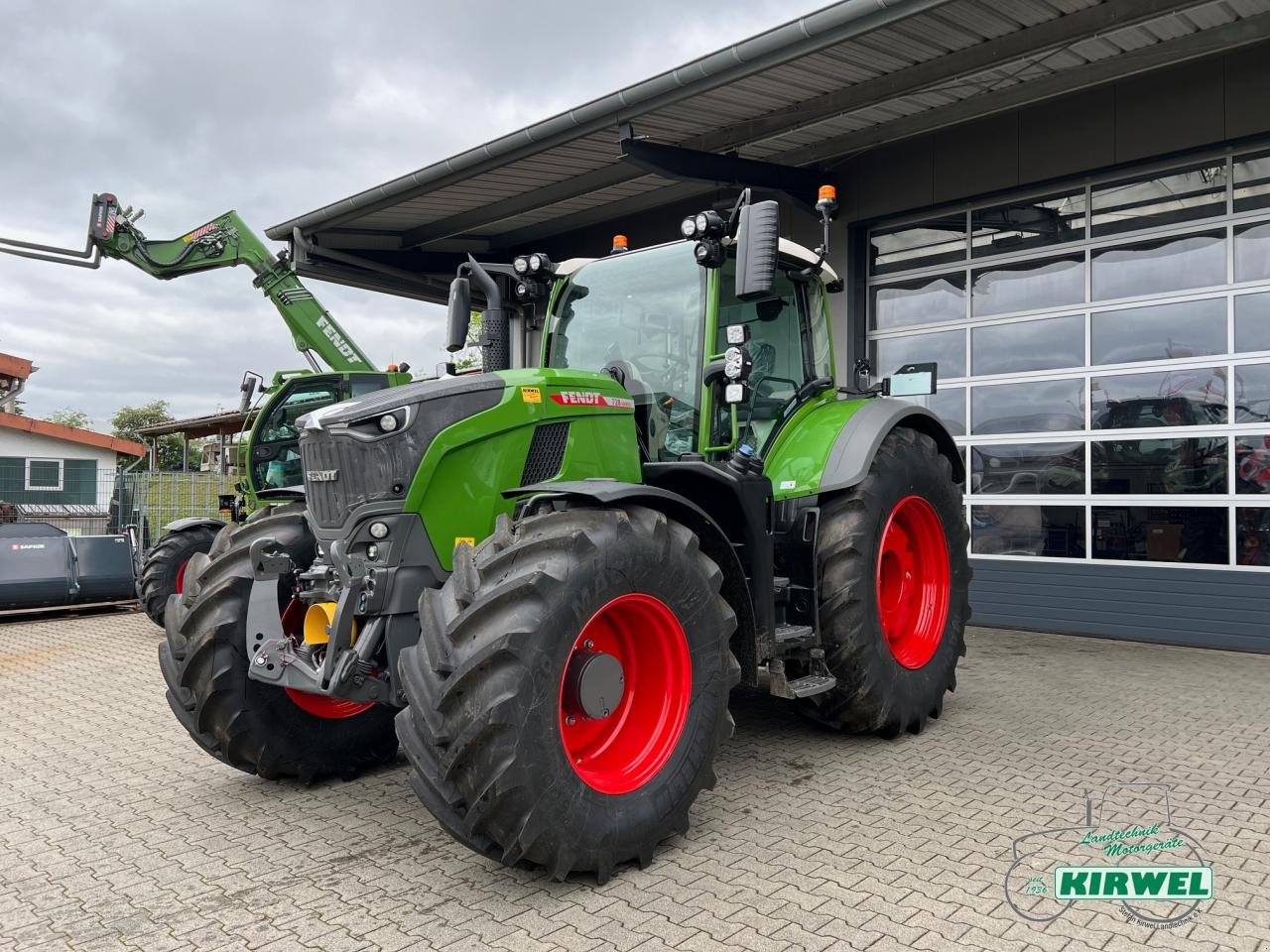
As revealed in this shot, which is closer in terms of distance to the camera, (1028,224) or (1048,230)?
(1048,230)

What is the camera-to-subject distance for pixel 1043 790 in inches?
162

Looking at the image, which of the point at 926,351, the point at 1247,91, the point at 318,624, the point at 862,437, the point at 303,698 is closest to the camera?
the point at 318,624

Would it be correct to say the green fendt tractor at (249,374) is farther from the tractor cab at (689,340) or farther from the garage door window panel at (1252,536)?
the garage door window panel at (1252,536)

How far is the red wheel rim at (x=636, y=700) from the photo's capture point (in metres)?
3.38

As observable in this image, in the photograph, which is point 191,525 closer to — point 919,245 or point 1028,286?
point 919,245

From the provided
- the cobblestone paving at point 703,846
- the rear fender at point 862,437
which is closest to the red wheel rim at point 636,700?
the cobblestone paving at point 703,846

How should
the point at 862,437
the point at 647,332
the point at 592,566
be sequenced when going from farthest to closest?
the point at 862,437
the point at 647,332
the point at 592,566

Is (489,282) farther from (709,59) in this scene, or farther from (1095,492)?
(1095,492)

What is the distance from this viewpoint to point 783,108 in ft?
27.8

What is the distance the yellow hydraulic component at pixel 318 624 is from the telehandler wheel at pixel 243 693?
0.29 metres

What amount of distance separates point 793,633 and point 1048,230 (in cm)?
634

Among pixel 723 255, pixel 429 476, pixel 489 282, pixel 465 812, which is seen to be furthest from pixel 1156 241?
pixel 465 812

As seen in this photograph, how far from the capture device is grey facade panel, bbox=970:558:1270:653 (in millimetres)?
7684
